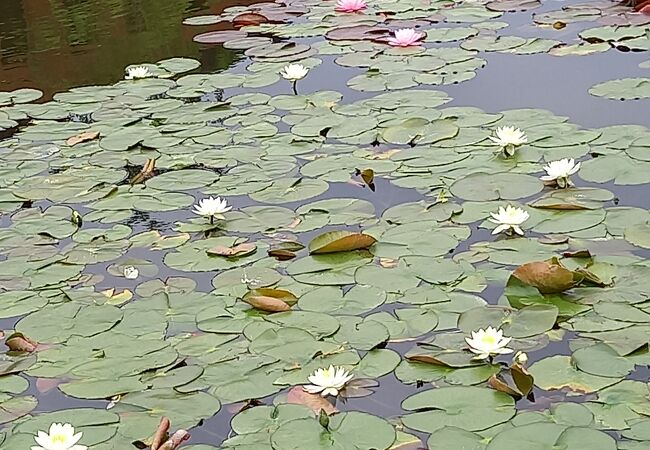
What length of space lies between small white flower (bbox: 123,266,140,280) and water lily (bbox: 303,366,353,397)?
0.60 m

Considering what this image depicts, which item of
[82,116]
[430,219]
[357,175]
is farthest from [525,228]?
[82,116]

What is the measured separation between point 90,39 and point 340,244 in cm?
239

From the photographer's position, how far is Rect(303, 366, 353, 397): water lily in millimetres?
1422

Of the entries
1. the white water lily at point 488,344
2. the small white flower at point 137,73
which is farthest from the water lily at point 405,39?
the white water lily at point 488,344

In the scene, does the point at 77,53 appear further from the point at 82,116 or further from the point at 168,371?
the point at 168,371

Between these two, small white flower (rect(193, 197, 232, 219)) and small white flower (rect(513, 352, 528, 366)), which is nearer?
small white flower (rect(513, 352, 528, 366))

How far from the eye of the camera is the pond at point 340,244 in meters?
1.41

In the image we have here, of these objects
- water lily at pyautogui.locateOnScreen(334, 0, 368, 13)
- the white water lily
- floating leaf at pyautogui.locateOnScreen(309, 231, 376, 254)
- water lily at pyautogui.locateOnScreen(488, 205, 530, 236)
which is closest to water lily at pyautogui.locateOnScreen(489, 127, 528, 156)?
water lily at pyautogui.locateOnScreen(488, 205, 530, 236)

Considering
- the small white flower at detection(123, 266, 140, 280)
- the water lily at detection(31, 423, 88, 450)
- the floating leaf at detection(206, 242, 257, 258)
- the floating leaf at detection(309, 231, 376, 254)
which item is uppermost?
the water lily at detection(31, 423, 88, 450)

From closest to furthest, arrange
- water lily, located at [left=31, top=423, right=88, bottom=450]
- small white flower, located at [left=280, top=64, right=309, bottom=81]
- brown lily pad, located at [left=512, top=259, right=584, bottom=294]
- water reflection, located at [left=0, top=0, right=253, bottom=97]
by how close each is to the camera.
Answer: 1. water lily, located at [left=31, top=423, right=88, bottom=450]
2. brown lily pad, located at [left=512, top=259, right=584, bottom=294]
3. small white flower, located at [left=280, top=64, right=309, bottom=81]
4. water reflection, located at [left=0, top=0, right=253, bottom=97]

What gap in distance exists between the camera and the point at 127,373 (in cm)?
155

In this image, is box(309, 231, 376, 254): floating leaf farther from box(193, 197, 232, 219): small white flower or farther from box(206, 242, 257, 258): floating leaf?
box(193, 197, 232, 219): small white flower

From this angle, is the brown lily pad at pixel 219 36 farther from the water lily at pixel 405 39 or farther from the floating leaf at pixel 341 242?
the floating leaf at pixel 341 242

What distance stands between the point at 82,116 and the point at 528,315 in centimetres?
188
